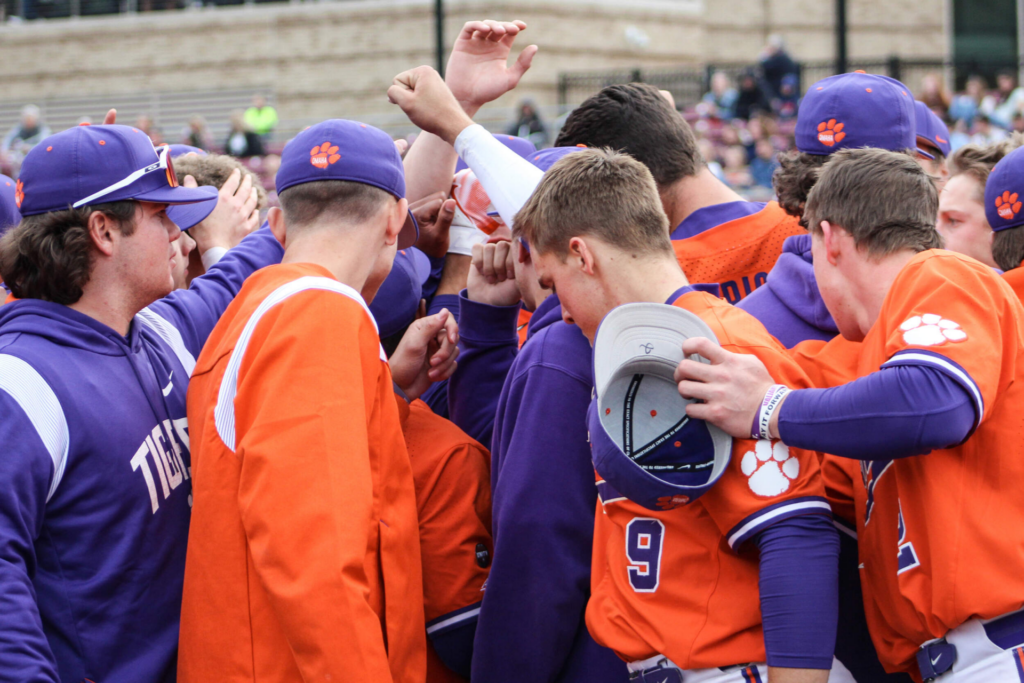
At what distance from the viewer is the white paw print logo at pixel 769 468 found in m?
2.10

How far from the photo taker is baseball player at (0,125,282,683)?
2244 millimetres

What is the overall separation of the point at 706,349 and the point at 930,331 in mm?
480

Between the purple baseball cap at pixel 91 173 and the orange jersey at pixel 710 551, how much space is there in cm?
152

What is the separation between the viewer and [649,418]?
2195 millimetres

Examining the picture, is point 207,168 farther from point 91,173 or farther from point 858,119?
point 858,119

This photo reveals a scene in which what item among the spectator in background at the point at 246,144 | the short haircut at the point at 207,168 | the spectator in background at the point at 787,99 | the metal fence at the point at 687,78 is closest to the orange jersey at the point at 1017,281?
the short haircut at the point at 207,168

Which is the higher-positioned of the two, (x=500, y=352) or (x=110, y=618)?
(x=500, y=352)

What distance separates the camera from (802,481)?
2.12 meters

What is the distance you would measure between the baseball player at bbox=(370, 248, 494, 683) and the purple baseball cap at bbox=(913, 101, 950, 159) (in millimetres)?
2563

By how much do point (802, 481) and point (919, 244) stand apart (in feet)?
2.31

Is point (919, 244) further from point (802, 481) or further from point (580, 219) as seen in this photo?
point (580, 219)

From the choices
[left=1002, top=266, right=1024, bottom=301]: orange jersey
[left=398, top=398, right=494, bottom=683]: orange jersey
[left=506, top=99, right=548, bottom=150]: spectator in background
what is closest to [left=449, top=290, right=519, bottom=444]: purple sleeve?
[left=398, top=398, right=494, bottom=683]: orange jersey

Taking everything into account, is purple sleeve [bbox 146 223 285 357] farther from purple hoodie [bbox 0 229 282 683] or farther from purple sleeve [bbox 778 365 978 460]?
purple sleeve [bbox 778 365 978 460]

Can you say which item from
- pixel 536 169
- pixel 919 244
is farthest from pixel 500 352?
pixel 919 244
